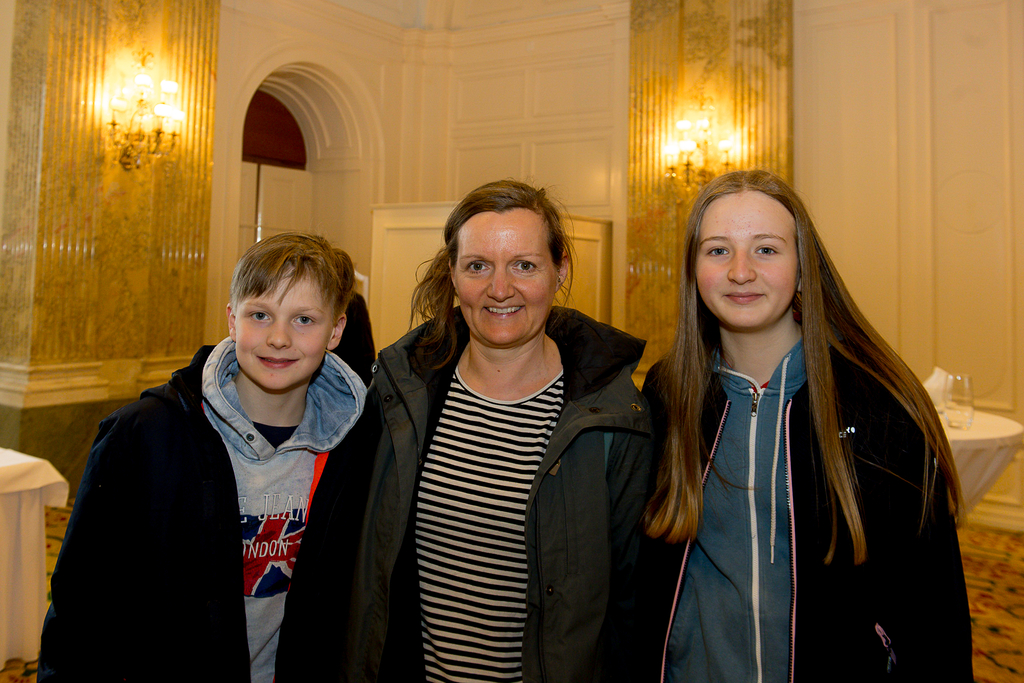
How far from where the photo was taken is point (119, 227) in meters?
5.36

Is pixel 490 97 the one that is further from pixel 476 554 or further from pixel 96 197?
pixel 476 554

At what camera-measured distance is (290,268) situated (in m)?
1.62

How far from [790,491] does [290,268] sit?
117 centimetres

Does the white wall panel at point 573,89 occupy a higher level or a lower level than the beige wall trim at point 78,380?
higher

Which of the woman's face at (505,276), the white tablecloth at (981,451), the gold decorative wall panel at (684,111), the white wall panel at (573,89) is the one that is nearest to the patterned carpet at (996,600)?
the white tablecloth at (981,451)

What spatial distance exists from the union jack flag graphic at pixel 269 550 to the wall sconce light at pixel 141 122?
4743 millimetres

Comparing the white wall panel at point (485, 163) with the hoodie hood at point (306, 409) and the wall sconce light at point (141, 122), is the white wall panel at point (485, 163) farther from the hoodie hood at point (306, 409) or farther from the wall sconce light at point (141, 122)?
the hoodie hood at point (306, 409)

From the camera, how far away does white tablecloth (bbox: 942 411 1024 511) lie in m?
3.50

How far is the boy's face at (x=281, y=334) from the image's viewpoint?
158 centimetres

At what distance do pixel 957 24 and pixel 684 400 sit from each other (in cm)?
547

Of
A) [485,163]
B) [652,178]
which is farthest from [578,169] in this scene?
[485,163]

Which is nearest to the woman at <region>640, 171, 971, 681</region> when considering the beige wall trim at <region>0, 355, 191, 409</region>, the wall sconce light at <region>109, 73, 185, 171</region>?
the beige wall trim at <region>0, 355, 191, 409</region>

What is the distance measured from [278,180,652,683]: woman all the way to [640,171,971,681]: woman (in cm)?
12

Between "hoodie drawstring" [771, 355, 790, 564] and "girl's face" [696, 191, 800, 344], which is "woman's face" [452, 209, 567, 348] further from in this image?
"hoodie drawstring" [771, 355, 790, 564]
